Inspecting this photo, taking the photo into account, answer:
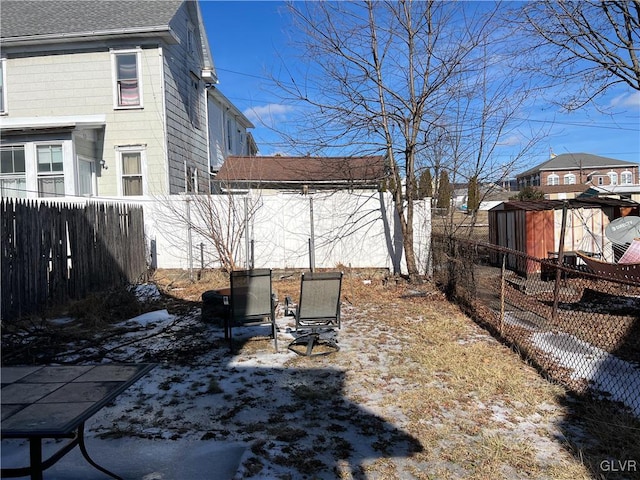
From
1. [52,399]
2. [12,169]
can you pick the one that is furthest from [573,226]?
[12,169]

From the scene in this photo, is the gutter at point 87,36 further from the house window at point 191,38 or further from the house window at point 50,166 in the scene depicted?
the house window at point 50,166

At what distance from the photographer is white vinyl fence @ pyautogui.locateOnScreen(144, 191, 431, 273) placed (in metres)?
11.5

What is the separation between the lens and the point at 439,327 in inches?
269

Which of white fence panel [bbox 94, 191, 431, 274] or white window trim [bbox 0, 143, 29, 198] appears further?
white window trim [bbox 0, 143, 29, 198]

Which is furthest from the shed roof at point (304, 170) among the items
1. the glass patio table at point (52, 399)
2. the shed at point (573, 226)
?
the glass patio table at point (52, 399)

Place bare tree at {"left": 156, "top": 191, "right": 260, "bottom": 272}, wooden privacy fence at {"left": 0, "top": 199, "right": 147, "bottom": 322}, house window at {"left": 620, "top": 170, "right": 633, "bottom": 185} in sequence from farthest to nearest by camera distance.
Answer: house window at {"left": 620, "top": 170, "right": 633, "bottom": 185}, bare tree at {"left": 156, "top": 191, "right": 260, "bottom": 272}, wooden privacy fence at {"left": 0, "top": 199, "right": 147, "bottom": 322}

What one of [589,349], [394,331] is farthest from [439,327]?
[589,349]

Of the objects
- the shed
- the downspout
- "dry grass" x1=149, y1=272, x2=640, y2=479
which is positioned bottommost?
"dry grass" x1=149, y1=272, x2=640, y2=479

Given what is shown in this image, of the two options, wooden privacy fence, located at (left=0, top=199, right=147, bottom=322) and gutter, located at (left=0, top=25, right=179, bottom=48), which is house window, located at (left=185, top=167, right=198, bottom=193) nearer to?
wooden privacy fence, located at (left=0, top=199, right=147, bottom=322)

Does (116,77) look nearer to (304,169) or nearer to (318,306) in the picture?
(304,169)

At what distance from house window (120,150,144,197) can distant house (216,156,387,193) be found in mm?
2231

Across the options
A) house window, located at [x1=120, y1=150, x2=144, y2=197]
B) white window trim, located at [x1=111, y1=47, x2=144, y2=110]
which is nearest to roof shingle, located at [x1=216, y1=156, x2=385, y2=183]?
house window, located at [x1=120, y1=150, x2=144, y2=197]

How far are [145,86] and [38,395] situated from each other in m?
12.2

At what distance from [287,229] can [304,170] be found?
4.09m
